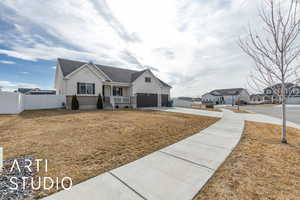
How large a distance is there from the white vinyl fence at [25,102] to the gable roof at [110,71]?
12.2 ft

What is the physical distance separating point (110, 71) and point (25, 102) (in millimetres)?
11293

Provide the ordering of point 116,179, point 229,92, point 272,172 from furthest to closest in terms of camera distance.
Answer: point 229,92, point 272,172, point 116,179

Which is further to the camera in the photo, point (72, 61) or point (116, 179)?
point (72, 61)

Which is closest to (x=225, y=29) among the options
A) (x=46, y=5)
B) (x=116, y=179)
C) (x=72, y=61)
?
(x=116, y=179)

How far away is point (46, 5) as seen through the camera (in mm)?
7340

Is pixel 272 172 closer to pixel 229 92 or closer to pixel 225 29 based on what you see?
pixel 225 29

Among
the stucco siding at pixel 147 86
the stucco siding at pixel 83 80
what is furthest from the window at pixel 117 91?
the stucco siding at pixel 83 80

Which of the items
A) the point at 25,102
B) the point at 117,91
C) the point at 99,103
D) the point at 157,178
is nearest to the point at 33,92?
the point at 25,102

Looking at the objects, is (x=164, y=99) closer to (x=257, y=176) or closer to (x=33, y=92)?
(x=257, y=176)

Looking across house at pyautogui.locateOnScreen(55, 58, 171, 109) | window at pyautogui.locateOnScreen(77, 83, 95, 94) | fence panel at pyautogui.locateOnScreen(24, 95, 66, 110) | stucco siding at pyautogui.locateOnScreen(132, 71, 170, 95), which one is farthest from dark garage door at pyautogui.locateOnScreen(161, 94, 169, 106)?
fence panel at pyautogui.locateOnScreen(24, 95, 66, 110)

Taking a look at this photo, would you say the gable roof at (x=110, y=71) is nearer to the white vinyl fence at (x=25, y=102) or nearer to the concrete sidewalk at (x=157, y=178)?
the white vinyl fence at (x=25, y=102)

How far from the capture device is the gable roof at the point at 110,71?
51.8 feet

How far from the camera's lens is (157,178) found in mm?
2309

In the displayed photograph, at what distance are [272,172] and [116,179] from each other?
3.22 meters
